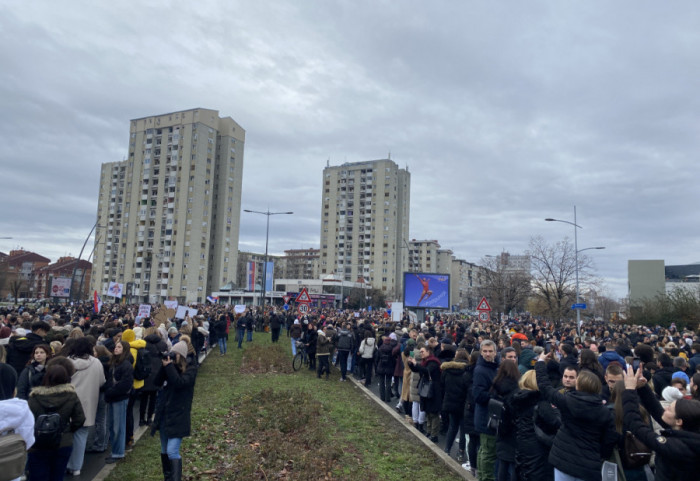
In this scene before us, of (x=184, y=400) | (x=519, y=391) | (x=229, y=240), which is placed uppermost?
(x=229, y=240)

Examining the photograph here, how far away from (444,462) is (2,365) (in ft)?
21.0

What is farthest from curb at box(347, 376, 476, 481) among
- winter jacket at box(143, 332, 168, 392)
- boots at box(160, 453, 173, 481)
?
winter jacket at box(143, 332, 168, 392)

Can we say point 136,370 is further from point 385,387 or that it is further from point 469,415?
point 385,387

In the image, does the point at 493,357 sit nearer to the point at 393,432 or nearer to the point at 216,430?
the point at 393,432

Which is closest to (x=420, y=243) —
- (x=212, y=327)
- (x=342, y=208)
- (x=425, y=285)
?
(x=342, y=208)

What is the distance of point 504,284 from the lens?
149 feet

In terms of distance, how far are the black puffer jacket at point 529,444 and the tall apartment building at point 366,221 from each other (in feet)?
324

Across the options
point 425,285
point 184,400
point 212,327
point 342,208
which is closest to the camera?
point 184,400

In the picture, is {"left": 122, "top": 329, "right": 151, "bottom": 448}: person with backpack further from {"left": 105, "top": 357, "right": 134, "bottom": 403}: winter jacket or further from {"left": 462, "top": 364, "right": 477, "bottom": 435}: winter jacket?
{"left": 462, "top": 364, "right": 477, "bottom": 435}: winter jacket

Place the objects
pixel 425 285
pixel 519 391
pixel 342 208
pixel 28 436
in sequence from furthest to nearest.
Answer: pixel 342 208, pixel 425 285, pixel 519 391, pixel 28 436

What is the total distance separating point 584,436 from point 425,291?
26.4 m

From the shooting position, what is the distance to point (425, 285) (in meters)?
30.8

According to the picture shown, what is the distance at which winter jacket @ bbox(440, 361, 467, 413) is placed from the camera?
792 cm

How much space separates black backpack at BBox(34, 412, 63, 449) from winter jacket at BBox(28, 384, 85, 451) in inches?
3.2
